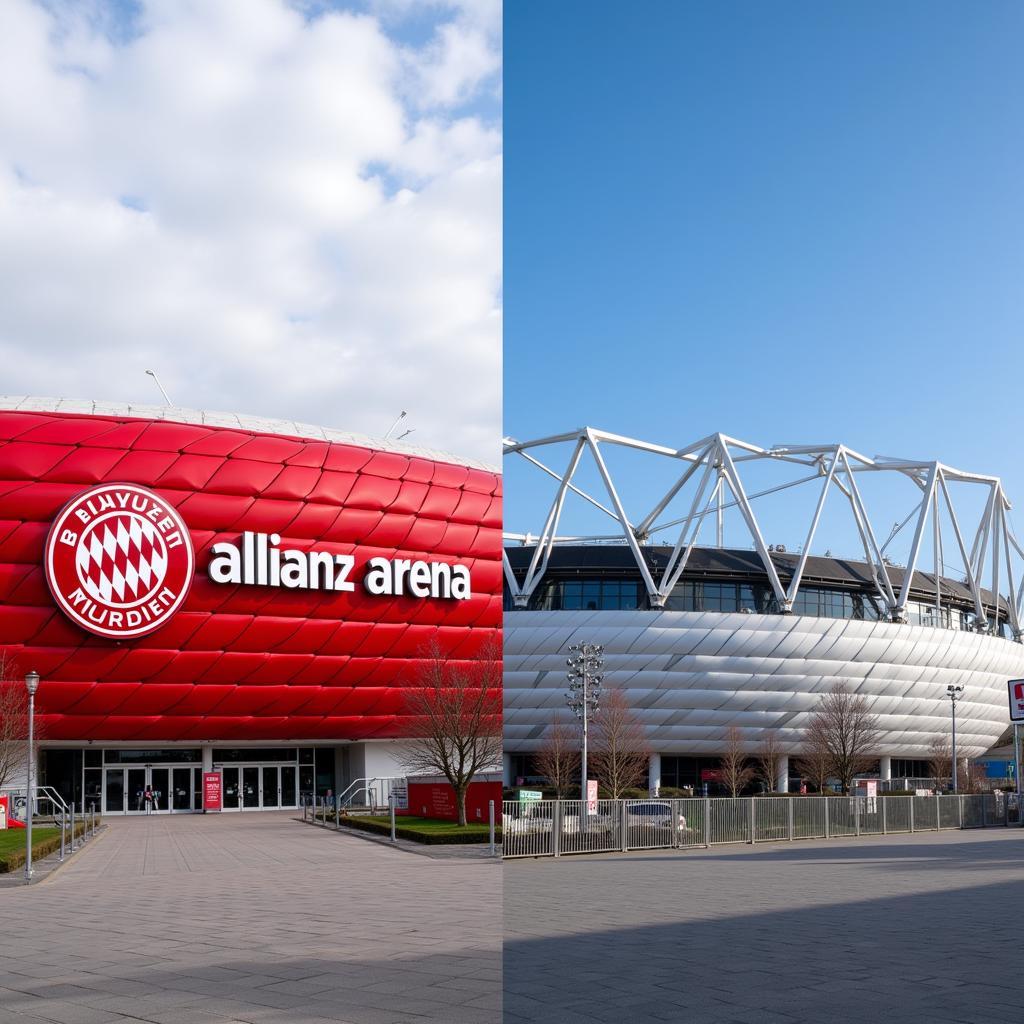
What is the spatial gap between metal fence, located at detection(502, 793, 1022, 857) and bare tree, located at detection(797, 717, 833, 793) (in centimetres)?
2407

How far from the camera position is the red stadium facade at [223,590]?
5244 cm

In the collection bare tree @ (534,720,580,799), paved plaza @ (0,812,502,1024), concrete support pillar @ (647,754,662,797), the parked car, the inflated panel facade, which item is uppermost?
the inflated panel facade

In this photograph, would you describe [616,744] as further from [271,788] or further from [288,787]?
[271,788]

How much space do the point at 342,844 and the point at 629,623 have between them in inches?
1701

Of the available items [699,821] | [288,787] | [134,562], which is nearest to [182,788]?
[288,787]

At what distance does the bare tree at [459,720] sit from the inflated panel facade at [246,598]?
14.6 ft

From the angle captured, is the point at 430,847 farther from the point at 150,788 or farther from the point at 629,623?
the point at 629,623

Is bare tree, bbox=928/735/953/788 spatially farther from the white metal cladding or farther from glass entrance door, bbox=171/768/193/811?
glass entrance door, bbox=171/768/193/811

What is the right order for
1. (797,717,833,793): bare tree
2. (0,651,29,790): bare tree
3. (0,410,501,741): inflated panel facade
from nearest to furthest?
(0,651,29,790): bare tree
(0,410,501,741): inflated panel facade
(797,717,833,793): bare tree

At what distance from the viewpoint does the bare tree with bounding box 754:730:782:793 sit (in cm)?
7738

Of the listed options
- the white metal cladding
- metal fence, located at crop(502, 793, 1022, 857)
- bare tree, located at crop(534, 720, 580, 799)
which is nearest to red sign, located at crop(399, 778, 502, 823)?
metal fence, located at crop(502, 793, 1022, 857)

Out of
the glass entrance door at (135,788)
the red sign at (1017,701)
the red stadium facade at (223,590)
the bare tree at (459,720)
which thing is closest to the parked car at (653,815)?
the bare tree at (459,720)

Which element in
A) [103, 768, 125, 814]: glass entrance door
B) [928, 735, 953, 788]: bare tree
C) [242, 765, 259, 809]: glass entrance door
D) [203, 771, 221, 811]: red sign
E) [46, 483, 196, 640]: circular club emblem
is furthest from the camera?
[928, 735, 953, 788]: bare tree

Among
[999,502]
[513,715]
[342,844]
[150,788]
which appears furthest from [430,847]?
[999,502]
